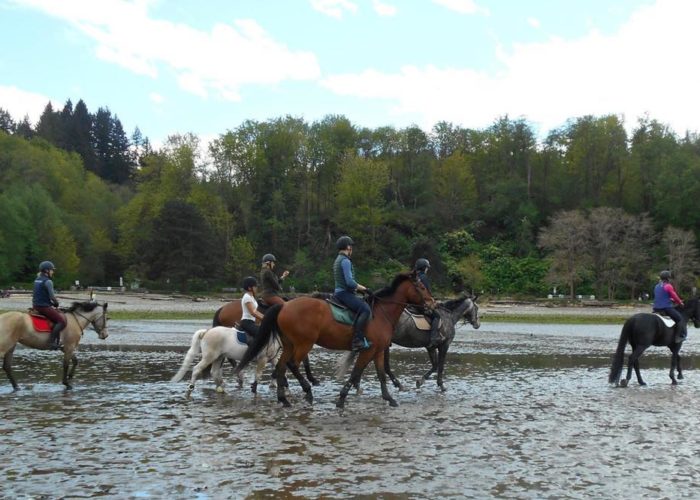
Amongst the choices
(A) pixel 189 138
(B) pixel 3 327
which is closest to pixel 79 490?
(B) pixel 3 327

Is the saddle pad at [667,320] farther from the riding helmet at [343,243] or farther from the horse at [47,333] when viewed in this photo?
the horse at [47,333]

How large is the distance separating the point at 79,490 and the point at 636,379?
49.1ft

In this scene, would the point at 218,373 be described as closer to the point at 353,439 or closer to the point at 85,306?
the point at 85,306

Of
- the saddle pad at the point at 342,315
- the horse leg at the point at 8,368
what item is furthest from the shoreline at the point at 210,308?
the saddle pad at the point at 342,315

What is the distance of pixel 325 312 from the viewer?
13414 millimetres

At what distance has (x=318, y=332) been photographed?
43.8ft

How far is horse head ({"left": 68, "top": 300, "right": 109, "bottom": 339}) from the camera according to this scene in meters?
16.5

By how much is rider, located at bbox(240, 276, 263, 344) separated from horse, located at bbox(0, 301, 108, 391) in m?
4.05

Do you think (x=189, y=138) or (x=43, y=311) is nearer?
(x=43, y=311)

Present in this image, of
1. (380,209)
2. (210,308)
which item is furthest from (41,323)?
(380,209)

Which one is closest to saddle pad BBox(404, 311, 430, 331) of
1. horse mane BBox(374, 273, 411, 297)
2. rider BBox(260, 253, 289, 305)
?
horse mane BBox(374, 273, 411, 297)

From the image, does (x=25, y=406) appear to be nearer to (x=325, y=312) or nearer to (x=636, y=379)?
(x=325, y=312)

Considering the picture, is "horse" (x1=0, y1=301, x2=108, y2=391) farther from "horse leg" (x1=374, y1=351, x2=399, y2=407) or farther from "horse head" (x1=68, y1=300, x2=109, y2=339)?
"horse leg" (x1=374, y1=351, x2=399, y2=407)

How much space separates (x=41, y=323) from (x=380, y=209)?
8234 cm
